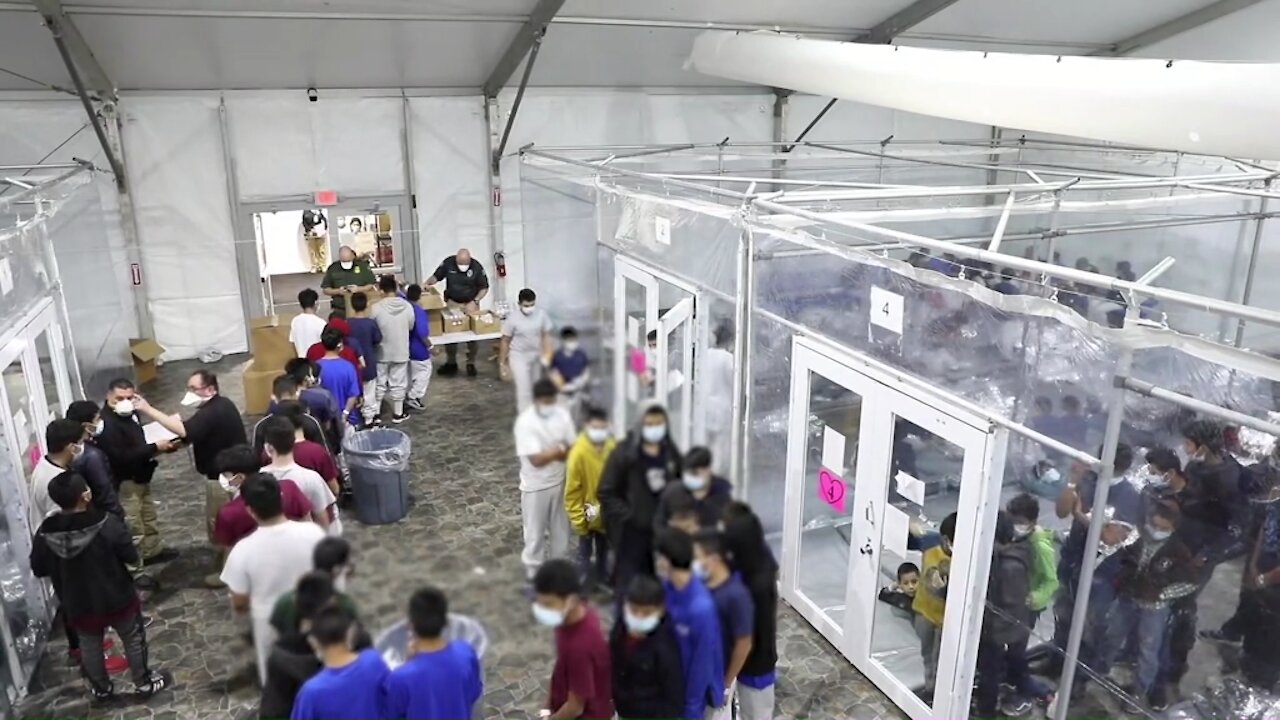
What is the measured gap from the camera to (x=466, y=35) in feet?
26.5

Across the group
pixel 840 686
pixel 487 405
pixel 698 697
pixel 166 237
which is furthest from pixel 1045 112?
pixel 166 237

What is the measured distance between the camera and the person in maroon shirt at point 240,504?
1.70m

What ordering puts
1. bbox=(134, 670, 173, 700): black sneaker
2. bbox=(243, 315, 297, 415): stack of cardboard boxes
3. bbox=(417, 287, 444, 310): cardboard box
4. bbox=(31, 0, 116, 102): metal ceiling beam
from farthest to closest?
1. bbox=(243, 315, 297, 415): stack of cardboard boxes
2. bbox=(31, 0, 116, 102): metal ceiling beam
3. bbox=(134, 670, 173, 700): black sneaker
4. bbox=(417, 287, 444, 310): cardboard box

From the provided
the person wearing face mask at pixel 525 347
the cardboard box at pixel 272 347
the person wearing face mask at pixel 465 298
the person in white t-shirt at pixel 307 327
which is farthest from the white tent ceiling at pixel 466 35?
the person wearing face mask at pixel 525 347

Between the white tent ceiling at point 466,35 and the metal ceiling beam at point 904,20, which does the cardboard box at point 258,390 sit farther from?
the metal ceiling beam at point 904,20

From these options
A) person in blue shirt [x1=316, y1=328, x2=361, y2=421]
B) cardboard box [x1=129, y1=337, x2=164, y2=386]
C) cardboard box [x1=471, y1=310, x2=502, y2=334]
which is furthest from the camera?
cardboard box [x1=129, y1=337, x2=164, y2=386]

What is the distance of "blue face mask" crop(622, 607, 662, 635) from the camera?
50.2 inches

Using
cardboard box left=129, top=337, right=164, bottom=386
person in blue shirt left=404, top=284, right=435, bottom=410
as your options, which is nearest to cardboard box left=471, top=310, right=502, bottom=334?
person in blue shirt left=404, top=284, right=435, bottom=410

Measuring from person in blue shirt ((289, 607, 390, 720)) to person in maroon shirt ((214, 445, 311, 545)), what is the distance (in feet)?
1.26

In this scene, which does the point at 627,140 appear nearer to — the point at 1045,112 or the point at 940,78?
the point at 940,78

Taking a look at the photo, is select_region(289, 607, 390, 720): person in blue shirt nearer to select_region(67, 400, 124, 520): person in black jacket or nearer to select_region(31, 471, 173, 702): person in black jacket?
select_region(31, 471, 173, 702): person in black jacket

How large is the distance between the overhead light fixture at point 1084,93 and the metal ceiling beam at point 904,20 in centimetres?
319

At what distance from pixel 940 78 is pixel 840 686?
3.40 metres

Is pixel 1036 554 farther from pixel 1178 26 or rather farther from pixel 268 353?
pixel 1178 26
